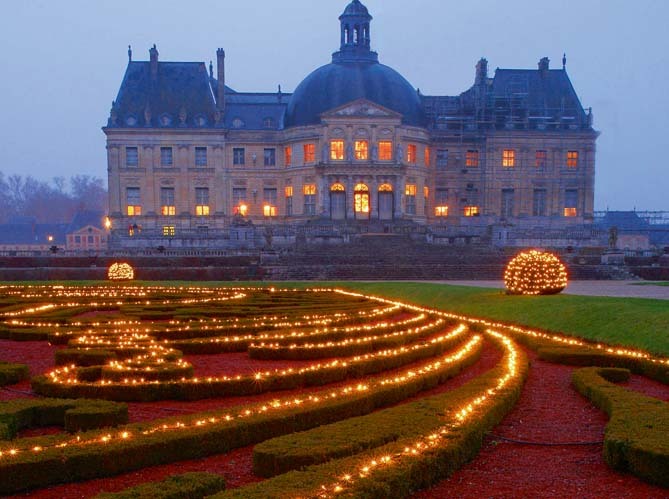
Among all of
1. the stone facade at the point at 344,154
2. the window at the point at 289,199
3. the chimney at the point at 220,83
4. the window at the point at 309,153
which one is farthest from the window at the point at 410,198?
the chimney at the point at 220,83

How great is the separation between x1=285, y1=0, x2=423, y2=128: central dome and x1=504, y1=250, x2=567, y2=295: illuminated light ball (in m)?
39.6

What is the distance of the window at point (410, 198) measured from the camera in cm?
6022

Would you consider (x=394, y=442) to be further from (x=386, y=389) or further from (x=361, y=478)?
(x=386, y=389)

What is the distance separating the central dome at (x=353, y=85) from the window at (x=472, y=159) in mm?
5713

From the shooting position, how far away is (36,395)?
874 centimetres

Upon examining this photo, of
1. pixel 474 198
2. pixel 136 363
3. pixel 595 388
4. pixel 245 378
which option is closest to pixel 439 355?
pixel 595 388

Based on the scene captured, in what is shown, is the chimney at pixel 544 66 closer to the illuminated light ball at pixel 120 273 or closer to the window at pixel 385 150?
the window at pixel 385 150

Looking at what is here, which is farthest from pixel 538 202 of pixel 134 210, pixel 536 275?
pixel 536 275

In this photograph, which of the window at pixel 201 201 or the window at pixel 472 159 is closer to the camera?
the window at pixel 201 201

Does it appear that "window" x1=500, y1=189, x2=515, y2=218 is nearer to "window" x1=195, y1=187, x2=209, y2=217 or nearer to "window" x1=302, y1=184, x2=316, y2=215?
"window" x1=302, y1=184, x2=316, y2=215

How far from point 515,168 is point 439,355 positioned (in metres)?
53.8

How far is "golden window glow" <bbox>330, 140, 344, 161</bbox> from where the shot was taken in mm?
58188

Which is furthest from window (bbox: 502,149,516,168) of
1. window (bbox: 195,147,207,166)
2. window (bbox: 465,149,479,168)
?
window (bbox: 195,147,207,166)

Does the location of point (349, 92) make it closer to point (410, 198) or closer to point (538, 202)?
point (410, 198)
